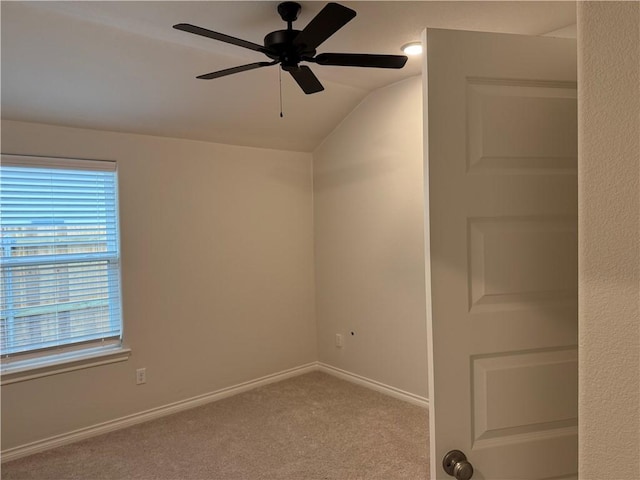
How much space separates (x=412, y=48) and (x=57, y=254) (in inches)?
110

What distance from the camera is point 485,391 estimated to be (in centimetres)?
118

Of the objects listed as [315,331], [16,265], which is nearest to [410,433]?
[315,331]

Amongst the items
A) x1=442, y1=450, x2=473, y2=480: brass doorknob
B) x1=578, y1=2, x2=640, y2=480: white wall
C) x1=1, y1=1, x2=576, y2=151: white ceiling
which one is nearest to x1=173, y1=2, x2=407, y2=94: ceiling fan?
x1=1, y1=1, x2=576, y2=151: white ceiling

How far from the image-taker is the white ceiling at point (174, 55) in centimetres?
211

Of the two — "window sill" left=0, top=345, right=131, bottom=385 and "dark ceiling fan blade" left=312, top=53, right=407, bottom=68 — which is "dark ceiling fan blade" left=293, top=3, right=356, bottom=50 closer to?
"dark ceiling fan blade" left=312, top=53, right=407, bottom=68

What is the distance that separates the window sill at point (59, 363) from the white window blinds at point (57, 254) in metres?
0.07

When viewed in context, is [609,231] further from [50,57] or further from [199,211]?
[199,211]

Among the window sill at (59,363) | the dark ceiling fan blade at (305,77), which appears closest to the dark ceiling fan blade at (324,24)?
the dark ceiling fan blade at (305,77)

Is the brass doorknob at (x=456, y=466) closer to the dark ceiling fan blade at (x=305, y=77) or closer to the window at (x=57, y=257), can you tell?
the dark ceiling fan blade at (x=305, y=77)

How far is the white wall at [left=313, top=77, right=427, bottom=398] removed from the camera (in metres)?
3.36

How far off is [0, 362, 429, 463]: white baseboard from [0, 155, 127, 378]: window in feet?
1.88

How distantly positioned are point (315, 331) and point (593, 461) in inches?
144

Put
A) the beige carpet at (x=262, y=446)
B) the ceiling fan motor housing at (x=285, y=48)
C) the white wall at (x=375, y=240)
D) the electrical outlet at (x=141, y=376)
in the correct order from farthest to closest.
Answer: the white wall at (x=375, y=240) < the electrical outlet at (x=141, y=376) < the beige carpet at (x=262, y=446) < the ceiling fan motor housing at (x=285, y=48)

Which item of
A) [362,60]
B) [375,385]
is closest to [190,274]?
[375,385]
